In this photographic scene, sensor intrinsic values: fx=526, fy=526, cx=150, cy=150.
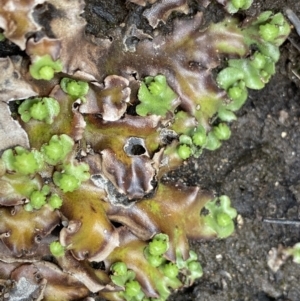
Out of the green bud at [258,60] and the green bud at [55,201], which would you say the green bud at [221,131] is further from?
the green bud at [55,201]

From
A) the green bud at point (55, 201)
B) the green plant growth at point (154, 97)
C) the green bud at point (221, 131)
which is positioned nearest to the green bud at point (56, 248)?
the green bud at point (55, 201)

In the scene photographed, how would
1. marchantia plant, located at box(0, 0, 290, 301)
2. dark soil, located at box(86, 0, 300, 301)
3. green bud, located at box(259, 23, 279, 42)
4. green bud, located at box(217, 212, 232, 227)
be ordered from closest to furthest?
marchantia plant, located at box(0, 0, 290, 301), green bud, located at box(259, 23, 279, 42), green bud, located at box(217, 212, 232, 227), dark soil, located at box(86, 0, 300, 301)

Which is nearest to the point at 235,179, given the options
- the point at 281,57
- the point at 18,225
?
the point at 281,57

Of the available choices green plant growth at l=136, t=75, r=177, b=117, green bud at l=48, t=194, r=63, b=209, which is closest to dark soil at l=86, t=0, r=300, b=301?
green plant growth at l=136, t=75, r=177, b=117

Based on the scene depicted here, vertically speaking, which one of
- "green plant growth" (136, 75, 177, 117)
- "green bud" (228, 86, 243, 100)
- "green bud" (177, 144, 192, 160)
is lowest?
"green bud" (177, 144, 192, 160)

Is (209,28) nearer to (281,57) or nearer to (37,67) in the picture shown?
(281,57)

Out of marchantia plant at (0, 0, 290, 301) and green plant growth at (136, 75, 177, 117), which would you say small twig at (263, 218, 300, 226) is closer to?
marchantia plant at (0, 0, 290, 301)

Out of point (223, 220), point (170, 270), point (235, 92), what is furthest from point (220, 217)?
point (235, 92)
